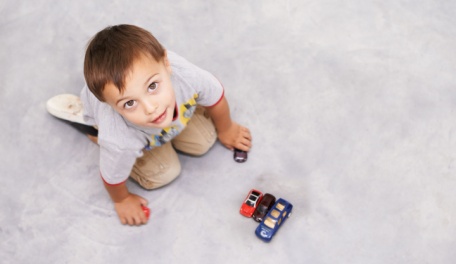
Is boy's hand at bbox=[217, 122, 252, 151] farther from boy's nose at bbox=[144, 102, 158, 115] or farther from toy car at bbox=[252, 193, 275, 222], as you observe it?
boy's nose at bbox=[144, 102, 158, 115]

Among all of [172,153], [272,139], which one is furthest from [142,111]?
[272,139]

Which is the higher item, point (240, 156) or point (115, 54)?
point (115, 54)

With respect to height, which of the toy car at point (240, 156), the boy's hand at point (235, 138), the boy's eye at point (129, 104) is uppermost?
the boy's eye at point (129, 104)

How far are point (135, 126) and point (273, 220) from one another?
333 mm

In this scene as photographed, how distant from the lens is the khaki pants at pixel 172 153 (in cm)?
113

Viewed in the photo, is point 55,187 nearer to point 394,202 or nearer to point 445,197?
point 394,202

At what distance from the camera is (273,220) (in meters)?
1.05

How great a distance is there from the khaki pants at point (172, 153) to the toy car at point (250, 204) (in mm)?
160

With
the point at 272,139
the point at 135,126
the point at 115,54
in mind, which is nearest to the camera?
the point at 115,54

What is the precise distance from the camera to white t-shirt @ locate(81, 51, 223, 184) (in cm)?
95

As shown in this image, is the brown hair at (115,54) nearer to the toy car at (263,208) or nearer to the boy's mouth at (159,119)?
the boy's mouth at (159,119)

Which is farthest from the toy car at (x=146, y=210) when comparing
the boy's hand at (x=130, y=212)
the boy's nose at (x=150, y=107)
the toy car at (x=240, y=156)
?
the boy's nose at (x=150, y=107)

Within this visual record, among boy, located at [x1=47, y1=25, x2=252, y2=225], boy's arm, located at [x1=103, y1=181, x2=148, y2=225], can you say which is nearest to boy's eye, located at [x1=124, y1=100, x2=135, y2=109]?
boy, located at [x1=47, y1=25, x2=252, y2=225]

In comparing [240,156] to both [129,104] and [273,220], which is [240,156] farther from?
[129,104]
